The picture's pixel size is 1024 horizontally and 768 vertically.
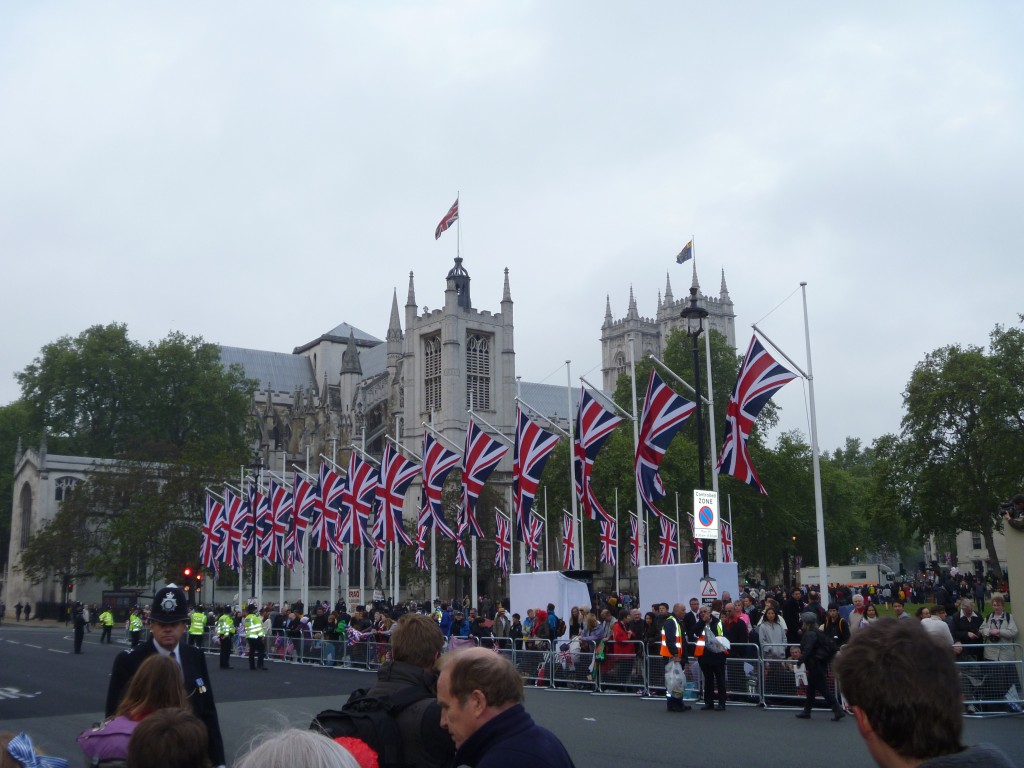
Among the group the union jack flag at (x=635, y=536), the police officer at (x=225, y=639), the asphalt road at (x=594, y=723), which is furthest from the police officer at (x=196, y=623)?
the union jack flag at (x=635, y=536)

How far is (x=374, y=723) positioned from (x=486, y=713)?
81 cm

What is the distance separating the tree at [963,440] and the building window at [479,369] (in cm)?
2935

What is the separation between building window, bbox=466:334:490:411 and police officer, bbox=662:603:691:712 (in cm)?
5544

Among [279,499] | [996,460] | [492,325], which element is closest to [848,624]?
[279,499]

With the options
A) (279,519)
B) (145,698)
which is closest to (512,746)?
(145,698)

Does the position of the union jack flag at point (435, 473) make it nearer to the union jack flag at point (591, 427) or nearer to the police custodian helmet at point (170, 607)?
the union jack flag at point (591, 427)

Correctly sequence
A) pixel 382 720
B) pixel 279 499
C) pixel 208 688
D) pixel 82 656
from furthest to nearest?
pixel 279 499, pixel 82 656, pixel 208 688, pixel 382 720

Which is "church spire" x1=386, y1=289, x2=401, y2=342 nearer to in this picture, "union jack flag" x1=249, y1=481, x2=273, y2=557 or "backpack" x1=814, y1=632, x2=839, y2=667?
"union jack flag" x1=249, y1=481, x2=273, y2=557

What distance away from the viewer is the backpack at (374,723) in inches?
169

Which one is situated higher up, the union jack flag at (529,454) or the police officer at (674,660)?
the union jack flag at (529,454)

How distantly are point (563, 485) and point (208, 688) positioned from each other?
52949 millimetres

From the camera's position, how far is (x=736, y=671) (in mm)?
16328

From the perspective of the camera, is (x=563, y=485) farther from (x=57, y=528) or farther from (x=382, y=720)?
(x=382, y=720)

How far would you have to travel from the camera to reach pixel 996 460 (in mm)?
46125
